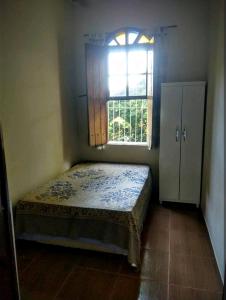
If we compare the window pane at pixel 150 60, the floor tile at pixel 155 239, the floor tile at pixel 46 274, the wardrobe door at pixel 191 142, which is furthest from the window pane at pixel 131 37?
the floor tile at pixel 46 274

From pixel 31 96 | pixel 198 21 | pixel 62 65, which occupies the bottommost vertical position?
pixel 31 96

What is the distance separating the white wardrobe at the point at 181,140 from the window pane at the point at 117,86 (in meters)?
0.74

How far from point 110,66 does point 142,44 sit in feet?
1.86

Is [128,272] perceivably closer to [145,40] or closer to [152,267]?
[152,267]

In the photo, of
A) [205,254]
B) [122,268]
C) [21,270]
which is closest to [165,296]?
[122,268]

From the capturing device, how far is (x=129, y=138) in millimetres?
3953

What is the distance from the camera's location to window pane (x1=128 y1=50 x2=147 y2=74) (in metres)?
3.56

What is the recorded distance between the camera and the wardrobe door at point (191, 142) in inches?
123

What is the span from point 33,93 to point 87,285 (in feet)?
6.78

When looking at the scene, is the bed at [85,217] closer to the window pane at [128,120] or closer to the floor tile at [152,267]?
the floor tile at [152,267]

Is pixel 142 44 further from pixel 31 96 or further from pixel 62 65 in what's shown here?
pixel 31 96

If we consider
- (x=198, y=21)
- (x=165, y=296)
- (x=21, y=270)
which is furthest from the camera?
(x=198, y=21)

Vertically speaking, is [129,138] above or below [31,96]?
below

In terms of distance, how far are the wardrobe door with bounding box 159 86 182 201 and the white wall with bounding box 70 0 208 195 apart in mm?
409
